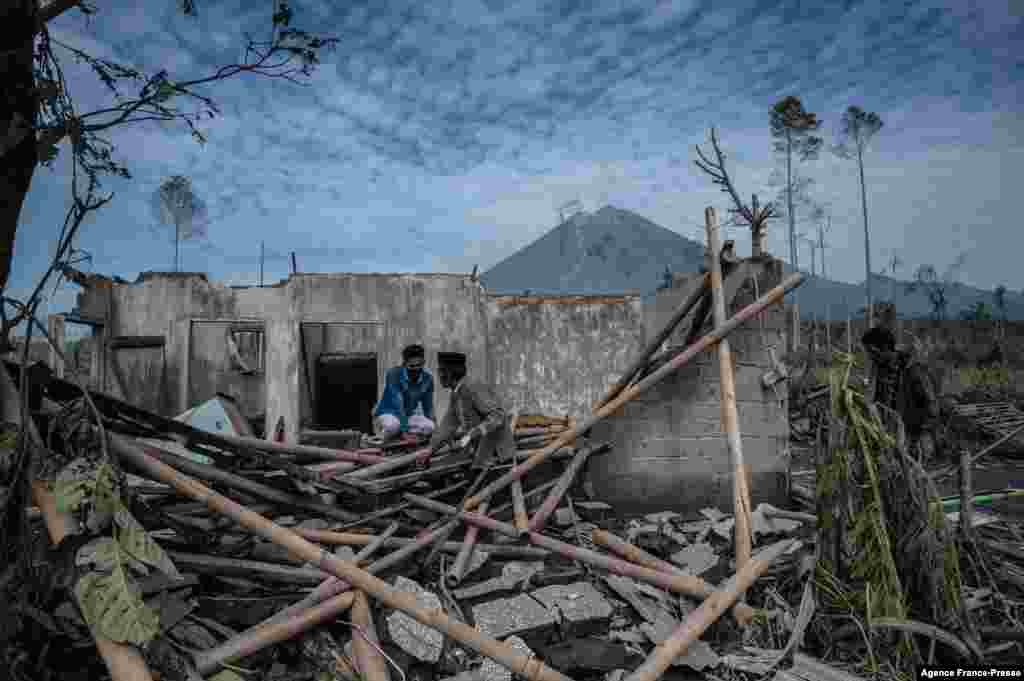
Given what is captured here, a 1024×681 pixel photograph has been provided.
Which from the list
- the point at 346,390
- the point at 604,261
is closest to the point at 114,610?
the point at 346,390

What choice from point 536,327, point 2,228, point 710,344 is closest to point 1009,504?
point 710,344

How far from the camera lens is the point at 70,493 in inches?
95.6

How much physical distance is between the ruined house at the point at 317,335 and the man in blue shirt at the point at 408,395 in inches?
148

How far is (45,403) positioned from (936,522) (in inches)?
187

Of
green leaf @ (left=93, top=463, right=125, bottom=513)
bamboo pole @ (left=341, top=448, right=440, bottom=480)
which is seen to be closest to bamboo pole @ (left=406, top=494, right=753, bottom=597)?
bamboo pole @ (left=341, top=448, right=440, bottom=480)

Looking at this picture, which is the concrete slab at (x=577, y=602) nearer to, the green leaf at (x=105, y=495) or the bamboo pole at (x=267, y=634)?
the bamboo pole at (x=267, y=634)

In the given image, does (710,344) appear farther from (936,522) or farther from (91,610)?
(91,610)

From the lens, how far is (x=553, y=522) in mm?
5086

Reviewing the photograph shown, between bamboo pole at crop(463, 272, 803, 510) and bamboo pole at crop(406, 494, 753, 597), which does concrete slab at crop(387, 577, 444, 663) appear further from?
bamboo pole at crop(463, 272, 803, 510)

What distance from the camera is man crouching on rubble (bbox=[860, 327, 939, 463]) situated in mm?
5584

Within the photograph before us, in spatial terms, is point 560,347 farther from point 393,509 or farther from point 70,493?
point 70,493

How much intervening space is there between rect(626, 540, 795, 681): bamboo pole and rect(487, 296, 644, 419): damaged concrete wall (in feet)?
26.5

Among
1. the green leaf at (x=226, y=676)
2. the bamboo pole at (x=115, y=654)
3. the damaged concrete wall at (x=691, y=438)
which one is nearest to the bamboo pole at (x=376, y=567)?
the green leaf at (x=226, y=676)

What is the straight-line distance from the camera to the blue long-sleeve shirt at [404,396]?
6.55 m
